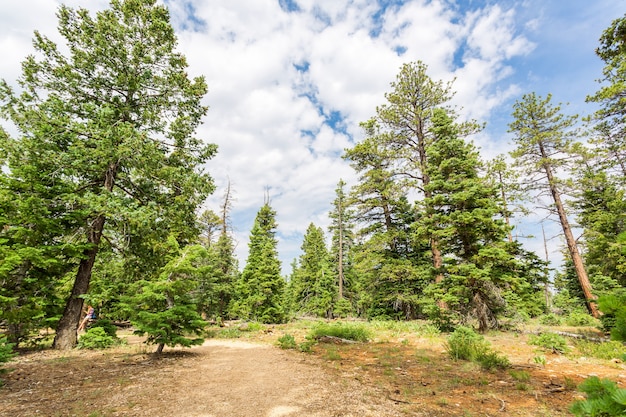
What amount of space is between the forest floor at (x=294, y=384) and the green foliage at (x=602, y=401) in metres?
2.64

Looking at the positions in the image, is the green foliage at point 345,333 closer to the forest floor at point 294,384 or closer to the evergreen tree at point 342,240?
the forest floor at point 294,384

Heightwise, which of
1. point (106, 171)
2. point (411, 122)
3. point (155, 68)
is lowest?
point (106, 171)

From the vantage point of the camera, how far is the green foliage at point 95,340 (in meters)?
9.28

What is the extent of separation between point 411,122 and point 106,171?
15878mm

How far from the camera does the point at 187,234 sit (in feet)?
36.8

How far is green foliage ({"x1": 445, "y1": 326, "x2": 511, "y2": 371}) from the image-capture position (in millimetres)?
6270

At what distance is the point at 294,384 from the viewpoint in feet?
18.2

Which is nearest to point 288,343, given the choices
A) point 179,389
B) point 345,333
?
point 345,333

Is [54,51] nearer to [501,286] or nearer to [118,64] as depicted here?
[118,64]

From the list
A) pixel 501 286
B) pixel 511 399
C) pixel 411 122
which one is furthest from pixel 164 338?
pixel 411 122

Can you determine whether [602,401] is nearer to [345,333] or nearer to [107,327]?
[345,333]

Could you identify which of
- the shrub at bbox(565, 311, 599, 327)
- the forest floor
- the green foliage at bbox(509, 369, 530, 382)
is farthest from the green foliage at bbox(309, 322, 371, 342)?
the shrub at bbox(565, 311, 599, 327)

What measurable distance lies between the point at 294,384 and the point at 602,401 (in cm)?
496

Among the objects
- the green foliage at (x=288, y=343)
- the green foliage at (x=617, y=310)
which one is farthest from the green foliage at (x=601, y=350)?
the green foliage at (x=288, y=343)
